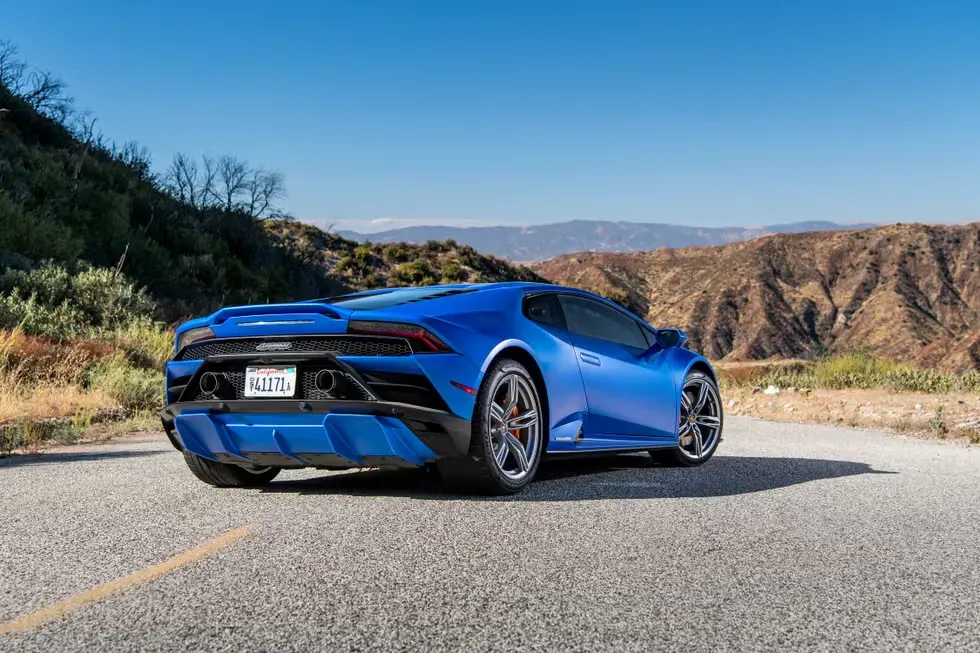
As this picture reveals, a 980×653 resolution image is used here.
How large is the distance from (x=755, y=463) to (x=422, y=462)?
4.12 meters

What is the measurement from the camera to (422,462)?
19.0ft

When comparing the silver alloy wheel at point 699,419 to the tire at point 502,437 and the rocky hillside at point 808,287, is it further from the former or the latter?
the rocky hillside at point 808,287

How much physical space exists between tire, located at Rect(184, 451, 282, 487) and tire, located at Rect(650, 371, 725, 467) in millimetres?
3281

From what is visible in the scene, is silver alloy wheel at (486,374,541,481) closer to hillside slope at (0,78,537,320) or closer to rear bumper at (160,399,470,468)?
rear bumper at (160,399,470,468)

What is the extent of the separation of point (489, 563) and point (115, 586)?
1593 millimetres

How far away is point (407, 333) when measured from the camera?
5.72m

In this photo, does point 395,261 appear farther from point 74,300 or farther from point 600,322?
point 600,322

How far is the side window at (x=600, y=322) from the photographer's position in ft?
24.2

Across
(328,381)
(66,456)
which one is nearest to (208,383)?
(328,381)

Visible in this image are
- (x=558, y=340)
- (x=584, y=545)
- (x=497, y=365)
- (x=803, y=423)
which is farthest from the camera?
(x=803, y=423)

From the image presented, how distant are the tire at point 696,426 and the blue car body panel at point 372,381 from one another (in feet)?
5.95

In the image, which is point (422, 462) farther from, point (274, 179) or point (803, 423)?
point (274, 179)

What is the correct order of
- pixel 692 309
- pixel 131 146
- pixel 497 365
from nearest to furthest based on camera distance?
pixel 497 365 < pixel 131 146 < pixel 692 309

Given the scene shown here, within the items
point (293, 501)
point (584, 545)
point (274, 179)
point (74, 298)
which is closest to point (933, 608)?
point (584, 545)
